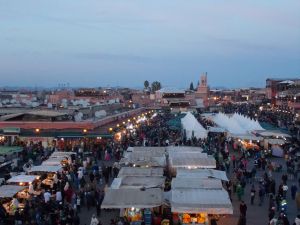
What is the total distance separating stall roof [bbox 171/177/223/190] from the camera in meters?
14.0

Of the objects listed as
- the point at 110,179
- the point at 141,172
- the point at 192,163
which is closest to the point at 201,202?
the point at 141,172

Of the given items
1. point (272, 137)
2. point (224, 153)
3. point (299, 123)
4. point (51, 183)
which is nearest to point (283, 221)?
point (51, 183)

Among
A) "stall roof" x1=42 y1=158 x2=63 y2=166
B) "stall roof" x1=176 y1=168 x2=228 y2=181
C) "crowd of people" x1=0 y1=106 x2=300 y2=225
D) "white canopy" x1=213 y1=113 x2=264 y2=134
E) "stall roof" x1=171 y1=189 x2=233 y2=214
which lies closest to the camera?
"stall roof" x1=171 y1=189 x2=233 y2=214

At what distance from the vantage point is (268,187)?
1753 cm

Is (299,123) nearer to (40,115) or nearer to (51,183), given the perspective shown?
(40,115)

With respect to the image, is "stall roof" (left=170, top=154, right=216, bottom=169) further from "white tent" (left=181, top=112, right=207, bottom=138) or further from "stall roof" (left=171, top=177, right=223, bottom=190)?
"white tent" (left=181, top=112, right=207, bottom=138)

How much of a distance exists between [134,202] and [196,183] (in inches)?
95.7

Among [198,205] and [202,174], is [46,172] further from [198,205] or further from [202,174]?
[198,205]

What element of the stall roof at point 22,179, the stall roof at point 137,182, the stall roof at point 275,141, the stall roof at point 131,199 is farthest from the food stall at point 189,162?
the stall roof at point 275,141

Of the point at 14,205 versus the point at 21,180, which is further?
the point at 21,180

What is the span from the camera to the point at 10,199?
14352 mm

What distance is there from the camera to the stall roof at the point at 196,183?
1403 cm

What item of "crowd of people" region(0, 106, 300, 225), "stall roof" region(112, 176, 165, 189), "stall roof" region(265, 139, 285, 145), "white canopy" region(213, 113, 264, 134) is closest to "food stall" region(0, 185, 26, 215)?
"crowd of people" region(0, 106, 300, 225)

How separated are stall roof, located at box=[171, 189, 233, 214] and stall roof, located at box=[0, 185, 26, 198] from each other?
462 centimetres
